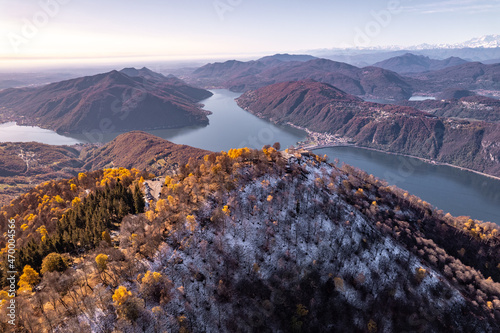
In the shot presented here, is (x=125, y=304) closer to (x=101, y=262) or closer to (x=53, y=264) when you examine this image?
(x=101, y=262)

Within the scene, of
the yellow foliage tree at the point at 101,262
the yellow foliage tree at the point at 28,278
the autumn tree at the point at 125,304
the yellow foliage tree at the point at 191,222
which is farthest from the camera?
the yellow foliage tree at the point at 191,222

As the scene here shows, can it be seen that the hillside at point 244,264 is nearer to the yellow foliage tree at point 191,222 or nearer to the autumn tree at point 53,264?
the autumn tree at point 53,264

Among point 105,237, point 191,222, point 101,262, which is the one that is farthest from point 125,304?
point 191,222

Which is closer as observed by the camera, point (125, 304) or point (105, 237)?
point (125, 304)

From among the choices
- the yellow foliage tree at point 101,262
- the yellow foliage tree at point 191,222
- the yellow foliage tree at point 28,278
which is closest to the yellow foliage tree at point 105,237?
the yellow foliage tree at point 101,262

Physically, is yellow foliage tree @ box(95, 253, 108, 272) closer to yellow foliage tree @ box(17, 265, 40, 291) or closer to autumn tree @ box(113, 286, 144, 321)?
autumn tree @ box(113, 286, 144, 321)

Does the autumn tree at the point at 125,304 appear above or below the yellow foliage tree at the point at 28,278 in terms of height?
below

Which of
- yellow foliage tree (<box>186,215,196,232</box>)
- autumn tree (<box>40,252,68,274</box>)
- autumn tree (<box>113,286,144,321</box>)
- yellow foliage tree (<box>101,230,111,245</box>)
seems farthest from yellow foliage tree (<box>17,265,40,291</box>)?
yellow foliage tree (<box>186,215,196,232</box>)

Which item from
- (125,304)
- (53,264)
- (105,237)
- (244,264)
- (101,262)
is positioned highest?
(101,262)

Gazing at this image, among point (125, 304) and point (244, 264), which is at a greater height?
point (125, 304)

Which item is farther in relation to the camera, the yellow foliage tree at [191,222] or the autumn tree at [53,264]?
the yellow foliage tree at [191,222]
